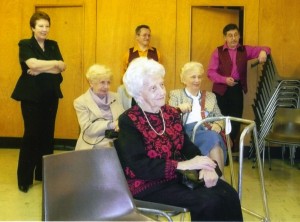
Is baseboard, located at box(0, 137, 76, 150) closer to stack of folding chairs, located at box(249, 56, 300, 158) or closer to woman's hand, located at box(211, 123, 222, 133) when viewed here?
stack of folding chairs, located at box(249, 56, 300, 158)

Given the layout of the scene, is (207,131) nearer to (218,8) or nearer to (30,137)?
(30,137)

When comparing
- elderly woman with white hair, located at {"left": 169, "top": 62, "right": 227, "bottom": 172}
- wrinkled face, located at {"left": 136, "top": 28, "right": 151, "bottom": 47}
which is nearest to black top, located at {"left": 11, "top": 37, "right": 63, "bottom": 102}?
elderly woman with white hair, located at {"left": 169, "top": 62, "right": 227, "bottom": 172}

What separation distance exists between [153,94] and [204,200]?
1.90 feet

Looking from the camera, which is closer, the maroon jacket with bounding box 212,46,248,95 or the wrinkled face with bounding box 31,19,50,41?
the wrinkled face with bounding box 31,19,50,41

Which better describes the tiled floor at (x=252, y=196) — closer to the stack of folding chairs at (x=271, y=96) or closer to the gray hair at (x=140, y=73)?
the stack of folding chairs at (x=271, y=96)

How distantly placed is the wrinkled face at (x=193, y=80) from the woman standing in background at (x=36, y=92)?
117 centimetres

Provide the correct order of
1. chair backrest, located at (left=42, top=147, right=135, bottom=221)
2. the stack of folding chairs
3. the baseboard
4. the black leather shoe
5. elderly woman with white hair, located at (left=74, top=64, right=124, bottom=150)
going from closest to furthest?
chair backrest, located at (left=42, top=147, right=135, bottom=221) < elderly woman with white hair, located at (left=74, top=64, right=124, bottom=150) < the black leather shoe < the stack of folding chairs < the baseboard

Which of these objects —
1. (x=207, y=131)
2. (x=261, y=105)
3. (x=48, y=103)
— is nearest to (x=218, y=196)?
(x=207, y=131)

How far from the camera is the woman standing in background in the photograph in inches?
142

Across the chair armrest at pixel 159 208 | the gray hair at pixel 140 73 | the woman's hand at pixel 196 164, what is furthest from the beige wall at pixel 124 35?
the chair armrest at pixel 159 208

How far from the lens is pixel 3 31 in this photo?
19.1 ft

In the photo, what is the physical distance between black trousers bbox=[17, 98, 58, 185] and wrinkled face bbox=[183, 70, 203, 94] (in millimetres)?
1258

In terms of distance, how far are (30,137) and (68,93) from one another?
87.7 inches

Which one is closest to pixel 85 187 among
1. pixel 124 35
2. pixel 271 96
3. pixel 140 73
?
pixel 140 73
